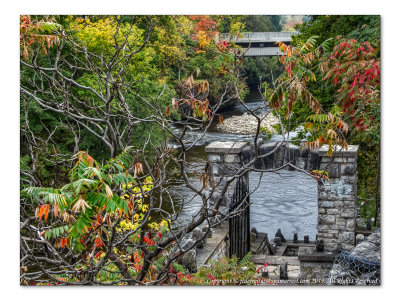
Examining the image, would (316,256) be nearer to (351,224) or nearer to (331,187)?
(351,224)

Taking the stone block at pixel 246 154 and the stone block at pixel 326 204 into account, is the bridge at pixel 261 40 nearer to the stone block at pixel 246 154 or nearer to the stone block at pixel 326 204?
the stone block at pixel 246 154

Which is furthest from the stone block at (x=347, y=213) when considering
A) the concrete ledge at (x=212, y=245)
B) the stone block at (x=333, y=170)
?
the concrete ledge at (x=212, y=245)

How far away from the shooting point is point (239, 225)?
8.02 metres

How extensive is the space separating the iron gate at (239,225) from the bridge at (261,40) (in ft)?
6.63

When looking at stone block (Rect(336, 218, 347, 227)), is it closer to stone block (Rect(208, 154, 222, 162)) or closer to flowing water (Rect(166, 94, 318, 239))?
stone block (Rect(208, 154, 222, 162))

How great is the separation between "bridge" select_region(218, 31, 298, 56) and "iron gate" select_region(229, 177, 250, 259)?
2.02 m

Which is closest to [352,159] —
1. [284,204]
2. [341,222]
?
[341,222]

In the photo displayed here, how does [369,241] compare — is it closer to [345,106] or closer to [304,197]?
[345,106]

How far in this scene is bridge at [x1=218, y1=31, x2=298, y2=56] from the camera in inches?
246

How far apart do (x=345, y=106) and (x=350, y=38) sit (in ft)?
3.09

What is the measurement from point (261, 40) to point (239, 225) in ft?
9.56

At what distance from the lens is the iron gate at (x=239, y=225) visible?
7.66 metres

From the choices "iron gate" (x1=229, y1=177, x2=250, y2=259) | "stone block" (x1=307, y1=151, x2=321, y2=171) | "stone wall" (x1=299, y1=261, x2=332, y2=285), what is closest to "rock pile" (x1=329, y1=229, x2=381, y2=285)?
"stone wall" (x1=299, y1=261, x2=332, y2=285)
